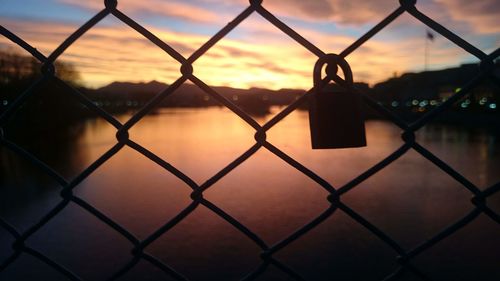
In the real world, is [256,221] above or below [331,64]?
above

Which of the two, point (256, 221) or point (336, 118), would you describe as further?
point (256, 221)

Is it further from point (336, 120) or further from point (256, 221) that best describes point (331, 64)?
point (256, 221)

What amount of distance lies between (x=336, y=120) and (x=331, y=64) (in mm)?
132

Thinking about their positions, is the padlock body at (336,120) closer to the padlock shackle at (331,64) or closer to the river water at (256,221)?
the padlock shackle at (331,64)

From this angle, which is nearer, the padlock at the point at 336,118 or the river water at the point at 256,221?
the padlock at the point at 336,118

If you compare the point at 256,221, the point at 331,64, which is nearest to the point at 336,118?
the point at 331,64

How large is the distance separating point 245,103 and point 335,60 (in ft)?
342

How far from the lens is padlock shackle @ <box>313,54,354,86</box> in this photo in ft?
2.53

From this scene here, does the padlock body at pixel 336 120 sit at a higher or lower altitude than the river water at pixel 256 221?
lower

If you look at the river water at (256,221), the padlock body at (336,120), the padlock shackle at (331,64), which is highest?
the river water at (256,221)

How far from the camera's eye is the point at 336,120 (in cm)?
83

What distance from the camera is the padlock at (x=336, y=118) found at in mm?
815

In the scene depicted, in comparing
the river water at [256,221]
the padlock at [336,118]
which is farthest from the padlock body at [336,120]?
the river water at [256,221]

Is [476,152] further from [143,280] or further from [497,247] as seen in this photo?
[143,280]
